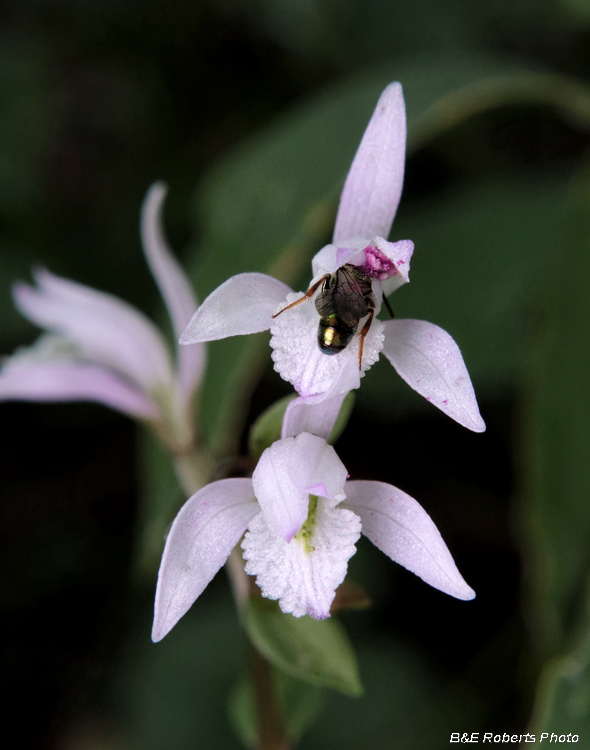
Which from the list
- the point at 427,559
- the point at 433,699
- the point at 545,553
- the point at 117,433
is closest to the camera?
the point at 427,559

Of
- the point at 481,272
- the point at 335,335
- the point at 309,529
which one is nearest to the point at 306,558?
the point at 309,529

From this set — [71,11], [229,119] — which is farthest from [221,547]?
[71,11]

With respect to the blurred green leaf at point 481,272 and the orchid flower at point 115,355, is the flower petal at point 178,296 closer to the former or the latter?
the orchid flower at point 115,355

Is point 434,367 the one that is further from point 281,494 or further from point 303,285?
point 303,285

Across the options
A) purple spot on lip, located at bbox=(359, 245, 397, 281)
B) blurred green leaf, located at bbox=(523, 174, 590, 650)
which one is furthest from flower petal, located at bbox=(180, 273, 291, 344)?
blurred green leaf, located at bbox=(523, 174, 590, 650)

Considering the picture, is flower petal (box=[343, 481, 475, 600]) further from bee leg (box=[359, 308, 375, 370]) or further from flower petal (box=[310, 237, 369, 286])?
flower petal (box=[310, 237, 369, 286])

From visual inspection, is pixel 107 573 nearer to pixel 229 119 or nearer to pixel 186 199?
pixel 186 199
